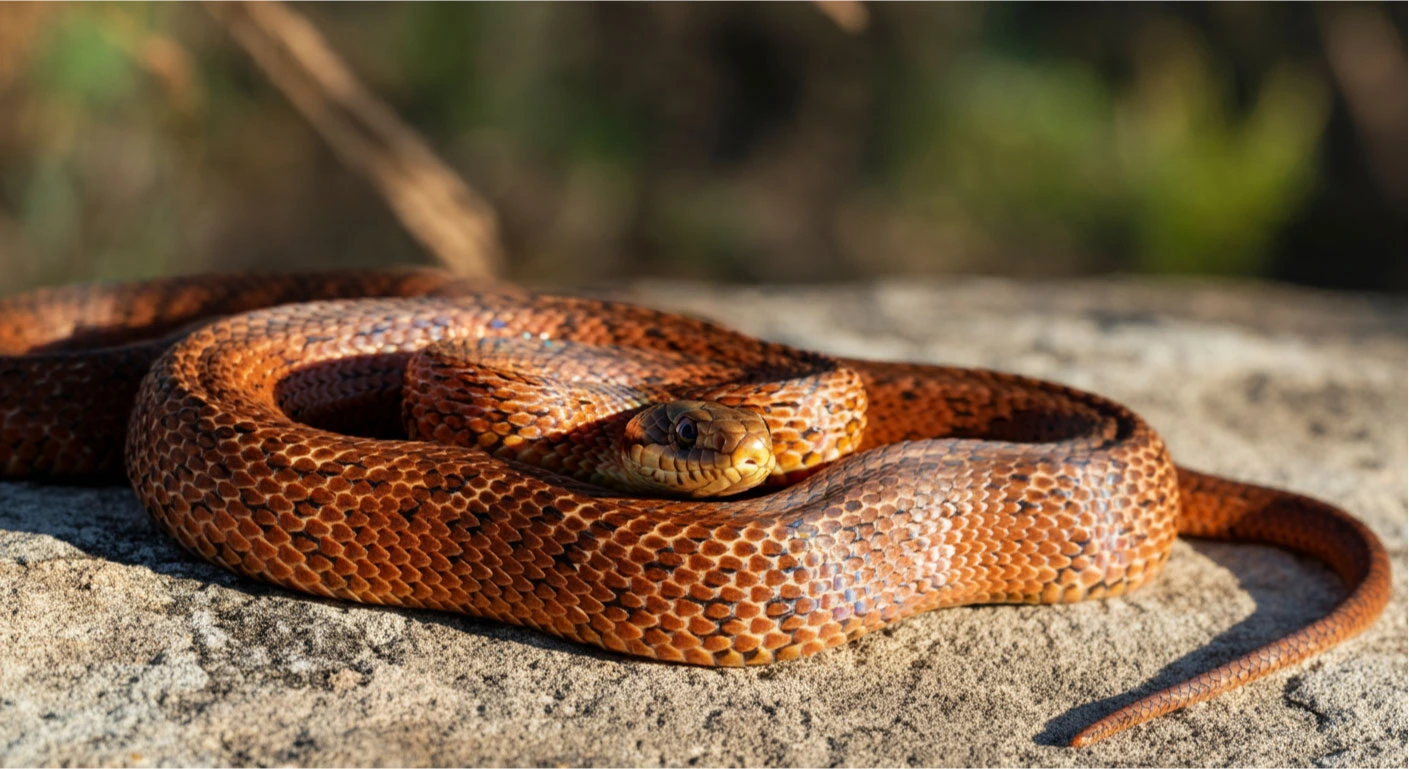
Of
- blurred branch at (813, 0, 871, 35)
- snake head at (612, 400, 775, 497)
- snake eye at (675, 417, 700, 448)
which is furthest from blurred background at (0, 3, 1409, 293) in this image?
snake eye at (675, 417, 700, 448)

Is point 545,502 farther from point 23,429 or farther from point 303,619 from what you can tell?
point 23,429

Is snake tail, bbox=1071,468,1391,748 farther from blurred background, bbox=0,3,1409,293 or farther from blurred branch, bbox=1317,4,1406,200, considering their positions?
blurred branch, bbox=1317,4,1406,200

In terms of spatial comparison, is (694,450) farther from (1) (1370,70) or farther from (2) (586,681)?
(1) (1370,70)

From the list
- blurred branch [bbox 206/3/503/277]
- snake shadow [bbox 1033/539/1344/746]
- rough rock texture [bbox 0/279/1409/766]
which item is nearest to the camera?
rough rock texture [bbox 0/279/1409/766]

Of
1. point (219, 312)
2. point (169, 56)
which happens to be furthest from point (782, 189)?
point (219, 312)

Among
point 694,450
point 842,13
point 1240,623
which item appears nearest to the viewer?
point 694,450

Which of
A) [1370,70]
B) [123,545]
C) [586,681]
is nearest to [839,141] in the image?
[1370,70]

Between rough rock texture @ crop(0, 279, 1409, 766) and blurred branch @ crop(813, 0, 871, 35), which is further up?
blurred branch @ crop(813, 0, 871, 35)
